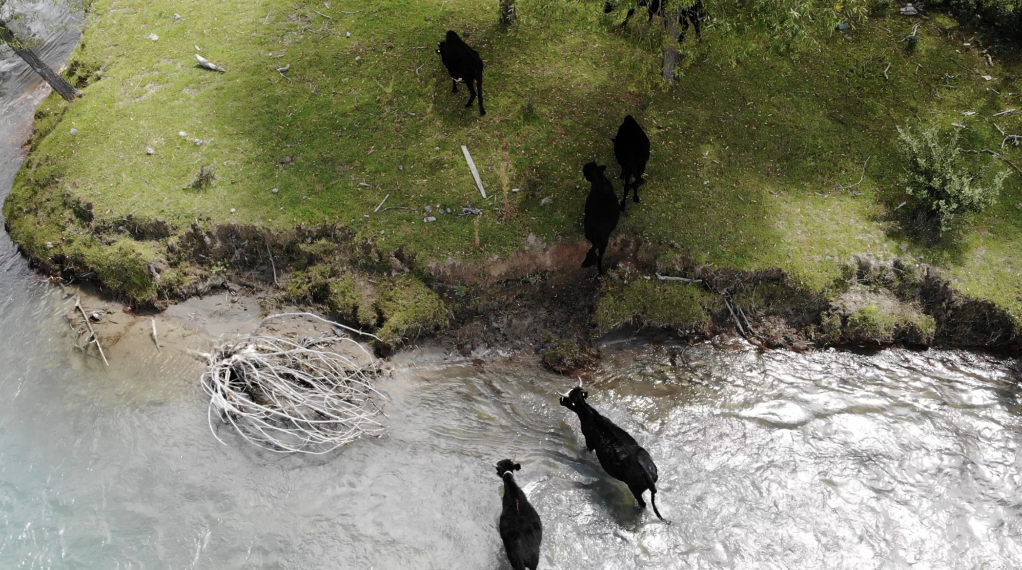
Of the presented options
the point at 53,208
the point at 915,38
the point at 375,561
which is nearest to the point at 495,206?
the point at 375,561

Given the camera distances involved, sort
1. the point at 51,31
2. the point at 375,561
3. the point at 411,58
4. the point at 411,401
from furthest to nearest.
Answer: the point at 51,31 → the point at 411,58 → the point at 411,401 → the point at 375,561

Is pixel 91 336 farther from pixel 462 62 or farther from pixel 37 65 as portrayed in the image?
pixel 462 62

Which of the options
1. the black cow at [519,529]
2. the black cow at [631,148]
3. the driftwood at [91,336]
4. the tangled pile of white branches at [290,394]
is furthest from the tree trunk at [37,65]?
the black cow at [519,529]

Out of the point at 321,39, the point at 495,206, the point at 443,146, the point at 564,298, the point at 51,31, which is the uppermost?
the point at 51,31

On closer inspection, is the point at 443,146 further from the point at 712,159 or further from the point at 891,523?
the point at 891,523

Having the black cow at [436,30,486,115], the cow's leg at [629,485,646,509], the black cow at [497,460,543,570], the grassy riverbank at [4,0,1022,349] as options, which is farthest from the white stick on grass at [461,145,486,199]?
the cow's leg at [629,485,646,509]

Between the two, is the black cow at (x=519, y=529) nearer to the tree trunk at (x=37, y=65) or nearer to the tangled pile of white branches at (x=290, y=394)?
the tangled pile of white branches at (x=290, y=394)

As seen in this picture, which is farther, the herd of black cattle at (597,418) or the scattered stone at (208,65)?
the scattered stone at (208,65)

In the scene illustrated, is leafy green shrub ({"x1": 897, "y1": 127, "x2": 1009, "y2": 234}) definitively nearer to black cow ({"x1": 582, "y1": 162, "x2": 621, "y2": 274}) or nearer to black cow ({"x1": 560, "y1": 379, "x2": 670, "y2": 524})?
black cow ({"x1": 582, "y1": 162, "x2": 621, "y2": 274})
